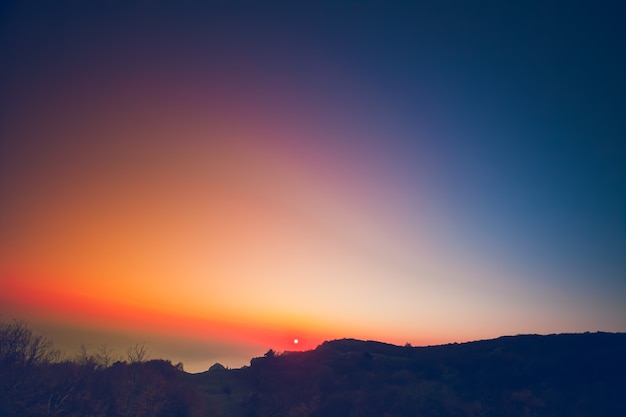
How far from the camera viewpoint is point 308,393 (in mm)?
50969

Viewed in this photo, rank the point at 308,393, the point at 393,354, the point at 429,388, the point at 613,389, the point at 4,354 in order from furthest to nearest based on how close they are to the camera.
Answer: the point at 393,354 → the point at 308,393 → the point at 429,388 → the point at 613,389 → the point at 4,354

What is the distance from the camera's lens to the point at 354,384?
51.7 m

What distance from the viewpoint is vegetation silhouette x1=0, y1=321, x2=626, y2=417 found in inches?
1506

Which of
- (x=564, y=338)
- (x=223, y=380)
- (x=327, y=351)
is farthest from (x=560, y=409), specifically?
(x=223, y=380)

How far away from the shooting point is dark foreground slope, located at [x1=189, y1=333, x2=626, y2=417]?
4119 cm

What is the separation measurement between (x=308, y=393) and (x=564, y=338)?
38.7 metres

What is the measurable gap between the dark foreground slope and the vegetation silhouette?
4.6 inches

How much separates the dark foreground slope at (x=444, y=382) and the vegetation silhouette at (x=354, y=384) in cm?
12

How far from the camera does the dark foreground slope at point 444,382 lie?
41188 millimetres

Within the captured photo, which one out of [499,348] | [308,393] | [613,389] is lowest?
[308,393]

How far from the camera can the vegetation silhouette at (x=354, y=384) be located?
125ft

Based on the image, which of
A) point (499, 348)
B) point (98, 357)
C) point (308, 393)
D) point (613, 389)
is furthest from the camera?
point (499, 348)

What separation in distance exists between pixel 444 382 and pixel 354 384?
10.6 m

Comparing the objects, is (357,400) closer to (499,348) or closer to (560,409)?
(560,409)
